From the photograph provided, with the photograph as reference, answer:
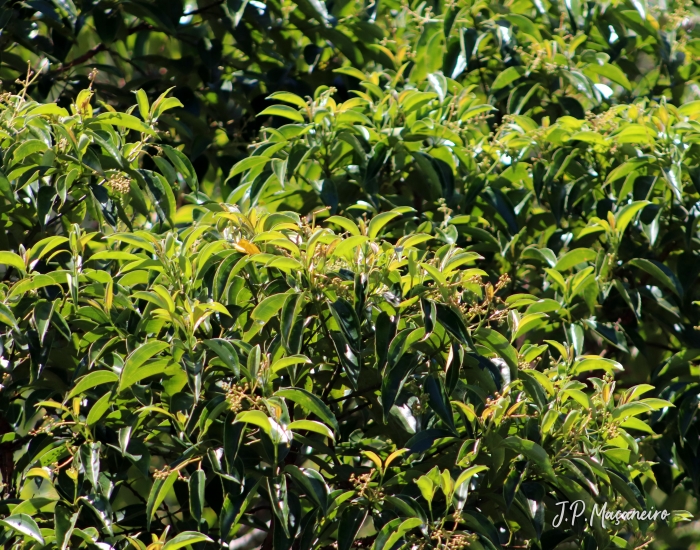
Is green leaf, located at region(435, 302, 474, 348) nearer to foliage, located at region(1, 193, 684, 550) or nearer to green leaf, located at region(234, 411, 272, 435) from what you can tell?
foliage, located at region(1, 193, 684, 550)

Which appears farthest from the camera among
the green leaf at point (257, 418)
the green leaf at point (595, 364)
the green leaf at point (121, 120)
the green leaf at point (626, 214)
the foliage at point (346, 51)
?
the foliage at point (346, 51)

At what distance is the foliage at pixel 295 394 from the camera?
152cm

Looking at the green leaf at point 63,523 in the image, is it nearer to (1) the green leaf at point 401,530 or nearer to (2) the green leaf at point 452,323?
(1) the green leaf at point 401,530

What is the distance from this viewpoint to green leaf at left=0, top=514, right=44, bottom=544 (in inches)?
57.7

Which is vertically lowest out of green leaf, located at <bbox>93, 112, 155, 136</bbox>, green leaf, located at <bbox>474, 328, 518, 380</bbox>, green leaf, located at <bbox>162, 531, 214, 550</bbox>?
green leaf, located at <bbox>162, 531, 214, 550</bbox>

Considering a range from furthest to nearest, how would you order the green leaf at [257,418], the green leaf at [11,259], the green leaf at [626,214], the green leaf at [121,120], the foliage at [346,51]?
the foliage at [346,51], the green leaf at [626,214], the green leaf at [121,120], the green leaf at [11,259], the green leaf at [257,418]

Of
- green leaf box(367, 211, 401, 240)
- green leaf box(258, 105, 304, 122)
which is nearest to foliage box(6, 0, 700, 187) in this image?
green leaf box(258, 105, 304, 122)

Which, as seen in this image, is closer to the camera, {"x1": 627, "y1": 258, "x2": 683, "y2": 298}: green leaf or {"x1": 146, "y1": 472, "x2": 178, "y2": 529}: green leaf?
{"x1": 146, "y1": 472, "x2": 178, "y2": 529}: green leaf

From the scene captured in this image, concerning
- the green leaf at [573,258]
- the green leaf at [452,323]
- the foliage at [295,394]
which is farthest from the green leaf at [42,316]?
the green leaf at [573,258]

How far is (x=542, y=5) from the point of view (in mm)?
2906

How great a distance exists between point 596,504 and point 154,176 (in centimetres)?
115

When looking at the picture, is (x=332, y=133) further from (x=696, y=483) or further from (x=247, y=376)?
(x=696, y=483)

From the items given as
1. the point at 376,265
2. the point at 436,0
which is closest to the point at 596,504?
the point at 376,265

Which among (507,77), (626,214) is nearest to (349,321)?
(626,214)
